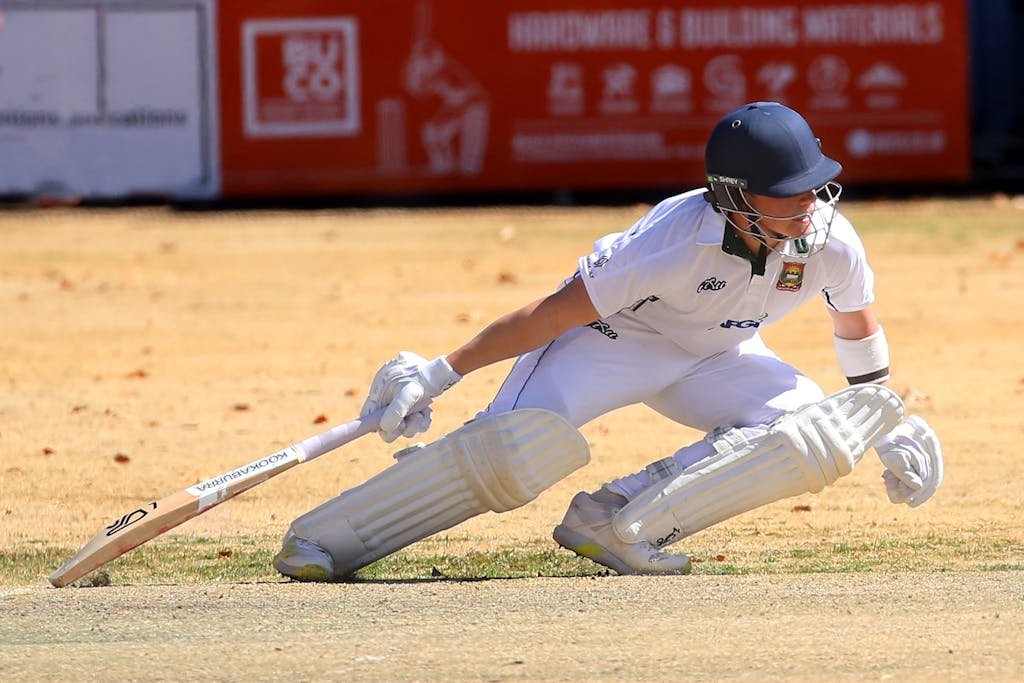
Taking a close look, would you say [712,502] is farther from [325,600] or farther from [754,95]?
[754,95]

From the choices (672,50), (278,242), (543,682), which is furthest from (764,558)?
(672,50)

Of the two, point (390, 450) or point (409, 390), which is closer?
point (409, 390)

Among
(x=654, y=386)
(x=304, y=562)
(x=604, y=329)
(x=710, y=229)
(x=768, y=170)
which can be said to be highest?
(x=768, y=170)

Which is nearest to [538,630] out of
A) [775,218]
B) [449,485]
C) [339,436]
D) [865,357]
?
[449,485]

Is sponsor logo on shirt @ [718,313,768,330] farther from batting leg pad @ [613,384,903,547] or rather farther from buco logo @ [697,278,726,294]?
batting leg pad @ [613,384,903,547]

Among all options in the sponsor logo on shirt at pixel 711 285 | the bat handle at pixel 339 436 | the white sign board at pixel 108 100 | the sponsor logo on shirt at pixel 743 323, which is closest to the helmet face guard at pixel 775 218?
the sponsor logo on shirt at pixel 711 285

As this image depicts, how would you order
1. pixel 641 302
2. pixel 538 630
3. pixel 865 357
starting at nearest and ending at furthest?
pixel 538 630 < pixel 641 302 < pixel 865 357

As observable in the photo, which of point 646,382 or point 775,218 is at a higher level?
point 775,218

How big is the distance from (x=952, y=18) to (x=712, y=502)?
13312 millimetres

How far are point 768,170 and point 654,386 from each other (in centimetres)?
86

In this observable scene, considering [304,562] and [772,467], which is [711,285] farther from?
[304,562]

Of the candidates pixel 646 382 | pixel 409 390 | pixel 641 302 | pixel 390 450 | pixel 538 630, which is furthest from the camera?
pixel 390 450

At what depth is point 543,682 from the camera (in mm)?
4402

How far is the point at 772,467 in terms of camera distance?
5543 millimetres
